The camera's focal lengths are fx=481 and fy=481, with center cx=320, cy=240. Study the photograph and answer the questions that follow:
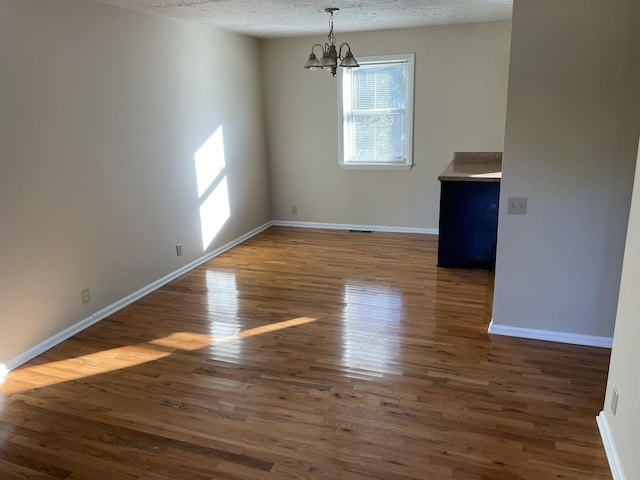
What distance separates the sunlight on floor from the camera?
2.88m

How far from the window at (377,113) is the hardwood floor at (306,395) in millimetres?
2380

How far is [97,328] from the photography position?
11.8 feet

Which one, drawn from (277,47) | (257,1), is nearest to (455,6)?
(257,1)

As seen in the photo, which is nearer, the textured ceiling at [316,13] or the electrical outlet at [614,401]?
the electrical outlet at [614,401]

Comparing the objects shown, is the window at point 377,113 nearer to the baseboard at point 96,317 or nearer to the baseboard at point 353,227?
the baseboard at point 353,227

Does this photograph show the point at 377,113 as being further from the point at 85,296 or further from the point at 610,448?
the point at 610,448

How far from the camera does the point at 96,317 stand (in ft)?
12.2

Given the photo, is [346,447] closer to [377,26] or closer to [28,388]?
[28,388]

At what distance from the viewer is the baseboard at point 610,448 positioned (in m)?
1.98

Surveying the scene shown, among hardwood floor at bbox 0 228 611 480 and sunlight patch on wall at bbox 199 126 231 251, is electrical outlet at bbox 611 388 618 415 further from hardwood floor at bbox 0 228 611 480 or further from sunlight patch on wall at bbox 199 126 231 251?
sunlight patch on wall at bbox 199 126 231 251

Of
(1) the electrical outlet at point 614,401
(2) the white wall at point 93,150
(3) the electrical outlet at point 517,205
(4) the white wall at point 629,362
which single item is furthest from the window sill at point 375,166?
(1) the electrical outlet at point 614,401

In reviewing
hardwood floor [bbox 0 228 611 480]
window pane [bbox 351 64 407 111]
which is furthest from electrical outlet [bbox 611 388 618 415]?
window pane [bbox 351 64 407 111]

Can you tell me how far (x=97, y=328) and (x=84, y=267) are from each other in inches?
18.4

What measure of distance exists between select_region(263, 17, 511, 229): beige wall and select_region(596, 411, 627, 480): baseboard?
381 cm
